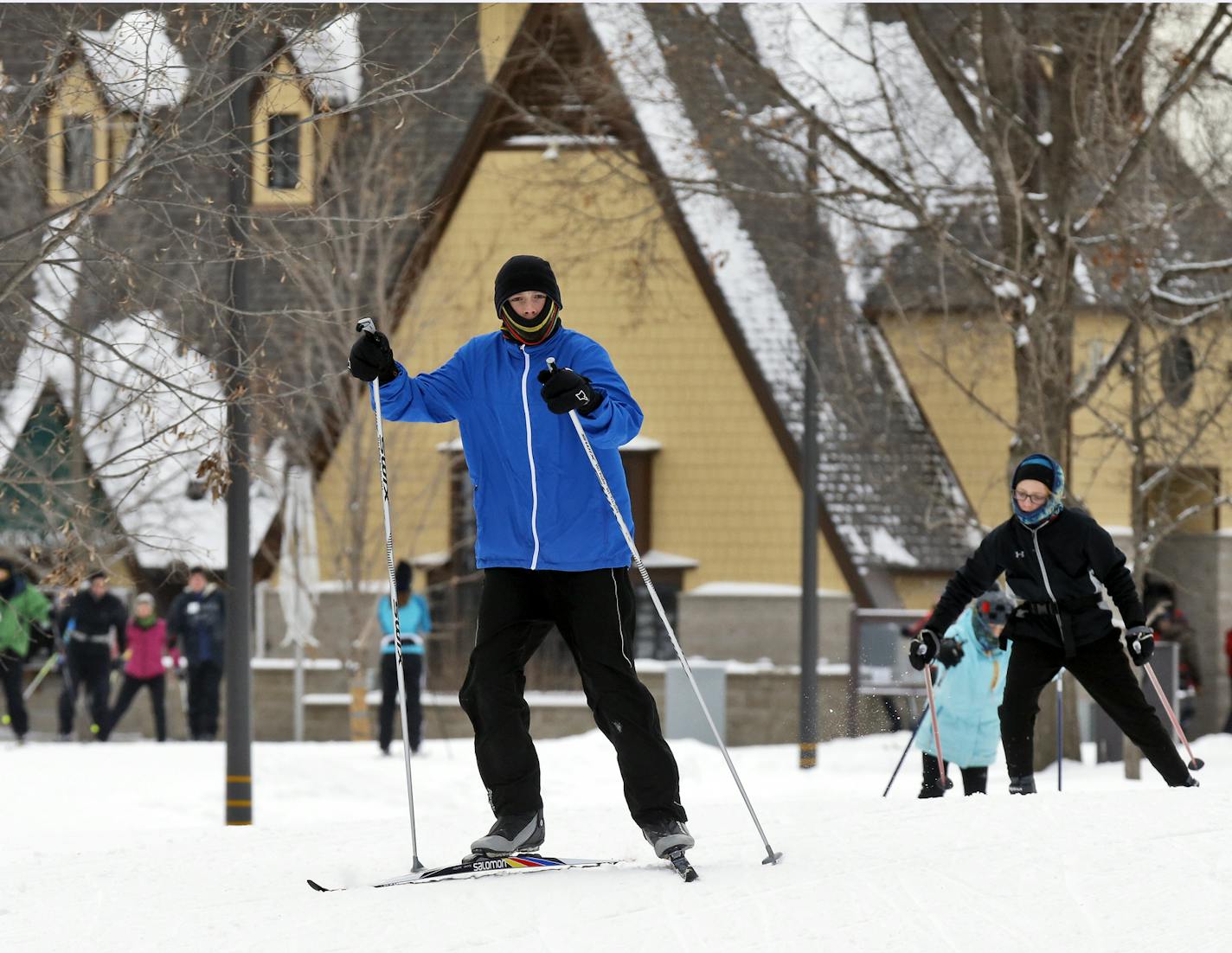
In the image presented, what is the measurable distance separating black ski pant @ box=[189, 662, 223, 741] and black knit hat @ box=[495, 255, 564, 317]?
13.7m

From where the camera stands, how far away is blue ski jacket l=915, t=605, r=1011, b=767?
9055 mm

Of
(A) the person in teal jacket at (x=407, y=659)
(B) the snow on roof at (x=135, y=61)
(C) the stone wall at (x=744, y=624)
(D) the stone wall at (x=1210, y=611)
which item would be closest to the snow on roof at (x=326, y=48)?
(B) the snow on roof at (x=135, y=61)

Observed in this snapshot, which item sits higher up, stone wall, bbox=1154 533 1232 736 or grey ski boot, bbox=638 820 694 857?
grey ski boot, bbox=638 820 694 857

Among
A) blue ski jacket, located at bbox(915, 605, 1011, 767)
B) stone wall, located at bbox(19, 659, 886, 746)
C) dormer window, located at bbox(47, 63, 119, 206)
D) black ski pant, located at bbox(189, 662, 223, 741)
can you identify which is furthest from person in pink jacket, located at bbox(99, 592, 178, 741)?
blue ski jacket, located at bbox(915, 605, 1011, 767)

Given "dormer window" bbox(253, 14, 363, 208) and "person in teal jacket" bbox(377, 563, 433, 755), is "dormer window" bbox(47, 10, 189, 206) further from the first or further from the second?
"person in teal jacket" bbox(377, 563, 433, 755)

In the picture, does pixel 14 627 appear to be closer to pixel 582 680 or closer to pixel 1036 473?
pixel 1036 473

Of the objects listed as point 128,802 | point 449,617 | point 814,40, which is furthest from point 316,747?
point 814,40

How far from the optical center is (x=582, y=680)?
555 cm

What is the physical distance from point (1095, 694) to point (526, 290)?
3699 millimetres

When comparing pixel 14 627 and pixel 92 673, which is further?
pixel 92 673

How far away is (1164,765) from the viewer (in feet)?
25.5

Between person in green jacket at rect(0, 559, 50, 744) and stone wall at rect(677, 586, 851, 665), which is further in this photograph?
stone wall at rect(677, 586, 851, 665)

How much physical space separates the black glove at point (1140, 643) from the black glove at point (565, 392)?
3326mm

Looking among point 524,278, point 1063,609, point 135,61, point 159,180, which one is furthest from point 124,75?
point 1063,609
